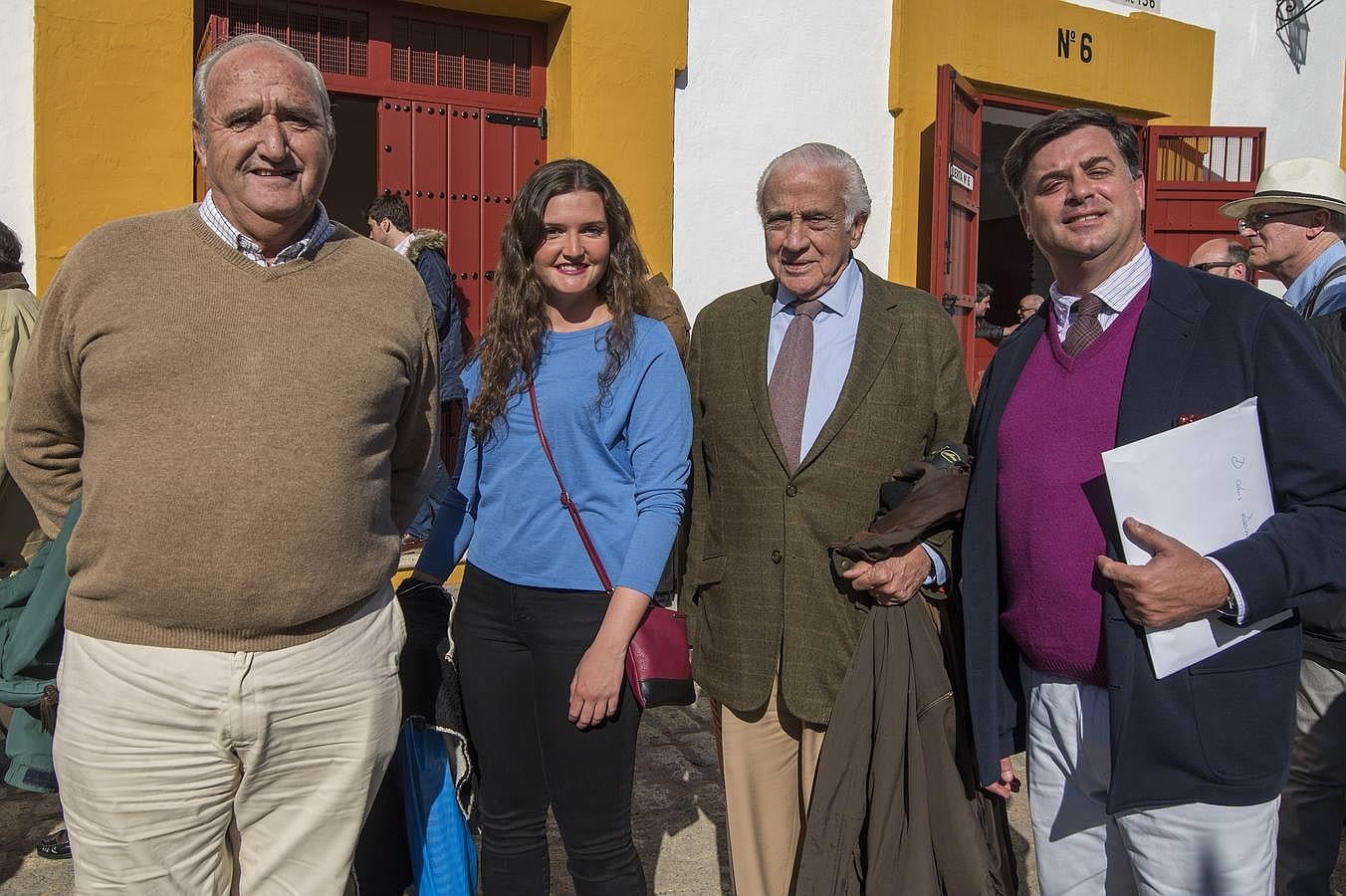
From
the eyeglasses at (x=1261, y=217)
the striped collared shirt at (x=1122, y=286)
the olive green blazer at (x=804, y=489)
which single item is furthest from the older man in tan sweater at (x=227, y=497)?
the eyeglasses at (x=1261, y=217)

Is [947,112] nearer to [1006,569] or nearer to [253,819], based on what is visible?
[1006,569]

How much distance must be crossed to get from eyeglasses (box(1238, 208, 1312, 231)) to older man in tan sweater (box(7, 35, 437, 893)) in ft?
10.1

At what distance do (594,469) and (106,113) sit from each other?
151 inches

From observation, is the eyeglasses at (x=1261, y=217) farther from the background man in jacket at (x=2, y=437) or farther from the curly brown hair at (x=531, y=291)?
the background man in jacket at (x=2, y=437)

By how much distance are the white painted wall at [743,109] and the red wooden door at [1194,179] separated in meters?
2.88

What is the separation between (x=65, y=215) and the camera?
15.7 ft

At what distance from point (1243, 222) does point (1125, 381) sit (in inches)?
96.3

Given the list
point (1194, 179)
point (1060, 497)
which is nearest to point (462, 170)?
point (1060, 497)

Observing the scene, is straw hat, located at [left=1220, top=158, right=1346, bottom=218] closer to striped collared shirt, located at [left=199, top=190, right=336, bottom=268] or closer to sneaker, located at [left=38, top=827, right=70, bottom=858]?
striped collared shirt, located at [left=199, top=190, right=336, bottom=268]

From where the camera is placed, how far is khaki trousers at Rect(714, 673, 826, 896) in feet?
8.12

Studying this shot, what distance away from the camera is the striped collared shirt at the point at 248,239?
1.93 m

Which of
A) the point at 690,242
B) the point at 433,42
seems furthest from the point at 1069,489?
the point at 433,42

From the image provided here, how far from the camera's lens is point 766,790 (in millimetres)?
2502

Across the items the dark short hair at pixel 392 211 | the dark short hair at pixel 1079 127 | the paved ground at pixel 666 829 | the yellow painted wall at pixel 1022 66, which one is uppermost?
the yellow painted wall at pixel 1022 66
